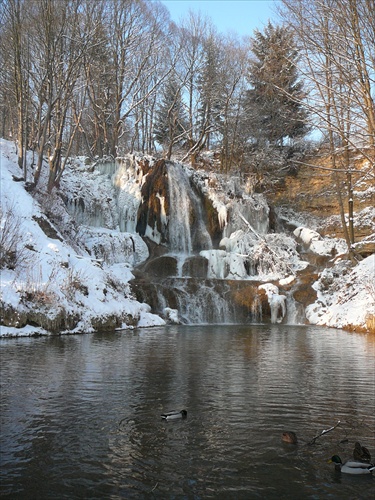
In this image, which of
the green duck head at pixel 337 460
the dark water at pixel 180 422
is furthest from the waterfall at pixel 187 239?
the green duck head at pixel 337 460

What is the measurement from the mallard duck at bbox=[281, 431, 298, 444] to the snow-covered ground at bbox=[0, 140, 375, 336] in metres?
10.4

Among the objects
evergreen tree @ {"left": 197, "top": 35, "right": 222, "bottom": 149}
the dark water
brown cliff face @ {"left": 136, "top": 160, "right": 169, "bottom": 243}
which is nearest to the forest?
evergreen tree @ {"left": 197, "top": 35, "right": 222, "bottom": 149}

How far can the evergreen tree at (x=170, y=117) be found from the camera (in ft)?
113

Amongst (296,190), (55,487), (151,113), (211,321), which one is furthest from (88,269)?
(151,113)

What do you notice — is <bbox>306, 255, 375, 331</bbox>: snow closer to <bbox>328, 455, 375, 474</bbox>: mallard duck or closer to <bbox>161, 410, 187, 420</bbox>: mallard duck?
<bbox>161, 410, 187, 420</bbox>: mallard duck

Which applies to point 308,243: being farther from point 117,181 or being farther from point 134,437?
point 134,437

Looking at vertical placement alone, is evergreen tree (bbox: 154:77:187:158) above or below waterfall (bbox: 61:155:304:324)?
above

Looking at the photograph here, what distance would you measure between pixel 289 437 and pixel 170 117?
33.4 m

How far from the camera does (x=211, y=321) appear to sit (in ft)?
Answer: 68.1

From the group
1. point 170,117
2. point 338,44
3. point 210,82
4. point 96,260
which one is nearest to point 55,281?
point 96,260

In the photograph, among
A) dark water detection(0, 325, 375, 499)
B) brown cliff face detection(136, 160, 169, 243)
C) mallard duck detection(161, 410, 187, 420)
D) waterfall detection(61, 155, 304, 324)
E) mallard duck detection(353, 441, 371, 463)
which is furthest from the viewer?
brown cliff face detection(136, 160, 169, 243)

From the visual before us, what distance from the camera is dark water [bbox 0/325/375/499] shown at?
3.94 m

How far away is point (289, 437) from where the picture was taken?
4.85 meters

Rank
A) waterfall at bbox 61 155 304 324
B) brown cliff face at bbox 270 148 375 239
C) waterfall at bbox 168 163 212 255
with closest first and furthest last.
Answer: waterfall at bbox 61 155 304 324 < waterfall at bbox 168 163 212 255 < brown cliff face at bbox 270 148 375 239
